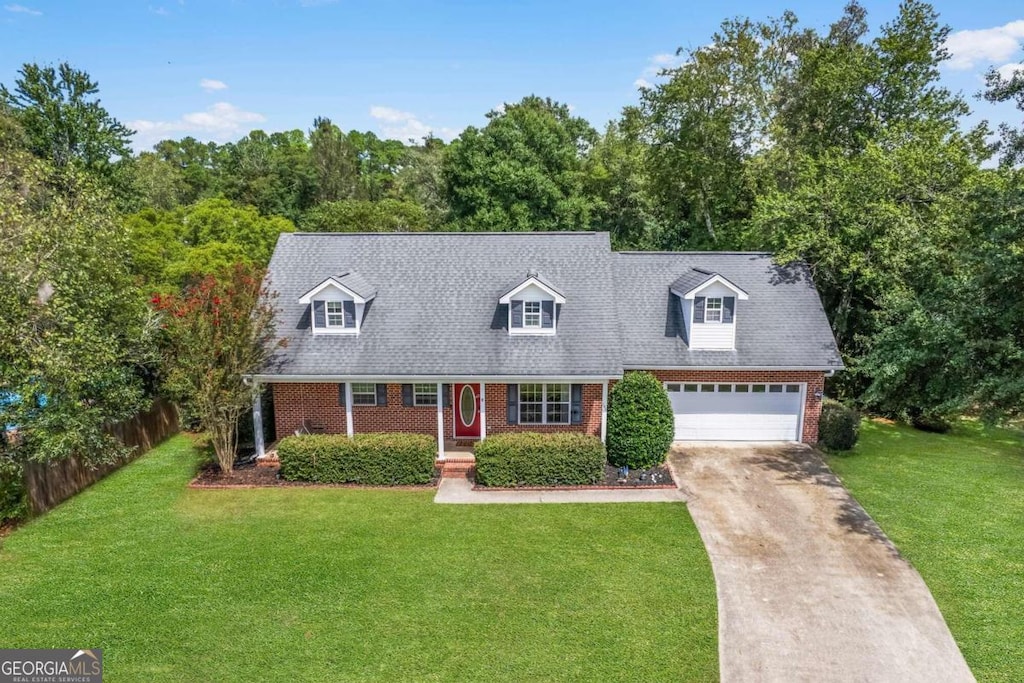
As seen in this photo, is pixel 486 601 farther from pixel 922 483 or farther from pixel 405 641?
pixel 922 483

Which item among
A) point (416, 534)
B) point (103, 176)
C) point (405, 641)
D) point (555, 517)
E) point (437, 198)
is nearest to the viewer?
point (405, 641)

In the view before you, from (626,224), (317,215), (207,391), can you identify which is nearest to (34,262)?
(207,391)

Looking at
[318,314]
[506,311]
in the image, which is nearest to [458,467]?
[506,311]

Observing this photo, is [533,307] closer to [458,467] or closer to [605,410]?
[605,410]

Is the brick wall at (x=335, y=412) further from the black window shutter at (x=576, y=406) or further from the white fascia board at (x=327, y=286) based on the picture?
the black window shutter at (x=576, y=406)

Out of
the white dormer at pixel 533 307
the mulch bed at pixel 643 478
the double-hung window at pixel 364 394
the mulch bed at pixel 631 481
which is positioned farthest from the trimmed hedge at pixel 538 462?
the double-hung window at pixel 364 394

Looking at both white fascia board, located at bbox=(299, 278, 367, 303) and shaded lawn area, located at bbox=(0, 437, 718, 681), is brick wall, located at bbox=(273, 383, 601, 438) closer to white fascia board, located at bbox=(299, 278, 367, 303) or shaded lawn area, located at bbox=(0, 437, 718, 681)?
white fascia board, located at bbox=(299, 278, 367, 303)
